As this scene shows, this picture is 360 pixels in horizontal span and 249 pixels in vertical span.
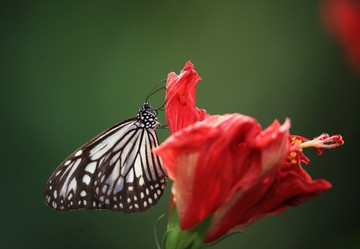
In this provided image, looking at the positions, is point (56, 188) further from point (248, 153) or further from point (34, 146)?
point (34, 146)

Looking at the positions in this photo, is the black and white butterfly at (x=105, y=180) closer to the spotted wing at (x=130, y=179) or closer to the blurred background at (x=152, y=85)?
the spotted wing at (x=130, y=179)

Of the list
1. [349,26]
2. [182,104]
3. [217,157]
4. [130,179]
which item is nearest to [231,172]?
[217,157]

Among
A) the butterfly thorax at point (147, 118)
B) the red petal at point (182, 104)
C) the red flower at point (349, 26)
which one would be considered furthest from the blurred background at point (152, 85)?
the red petal at point (182, 104)

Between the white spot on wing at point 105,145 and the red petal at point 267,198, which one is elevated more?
the white spot on wing at point 105,145

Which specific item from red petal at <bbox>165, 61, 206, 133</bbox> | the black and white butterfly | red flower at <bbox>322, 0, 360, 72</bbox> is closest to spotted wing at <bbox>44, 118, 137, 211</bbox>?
the black and white butterfly

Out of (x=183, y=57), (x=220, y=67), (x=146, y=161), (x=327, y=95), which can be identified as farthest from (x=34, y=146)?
(x=327, y=95)

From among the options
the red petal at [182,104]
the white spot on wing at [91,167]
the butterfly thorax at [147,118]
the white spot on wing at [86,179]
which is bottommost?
the white spot on wing at [86,179]
